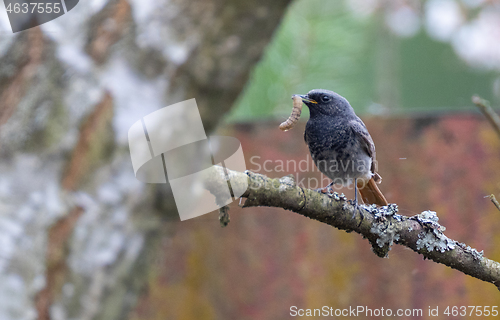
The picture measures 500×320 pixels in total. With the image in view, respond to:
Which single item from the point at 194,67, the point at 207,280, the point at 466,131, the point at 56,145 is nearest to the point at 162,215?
the point at 207,280

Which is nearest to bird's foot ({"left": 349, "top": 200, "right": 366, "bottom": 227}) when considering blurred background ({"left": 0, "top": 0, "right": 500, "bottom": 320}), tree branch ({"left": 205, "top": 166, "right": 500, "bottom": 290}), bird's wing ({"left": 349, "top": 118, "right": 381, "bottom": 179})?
tree branch ({"left": 205, "top": 166, "right": 500, "bottom": 290})

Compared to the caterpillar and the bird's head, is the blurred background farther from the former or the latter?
the caterpillar

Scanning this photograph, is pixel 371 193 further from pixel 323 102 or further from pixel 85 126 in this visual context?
pixel 85 126

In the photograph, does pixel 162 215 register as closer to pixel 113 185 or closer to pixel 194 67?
pixel 113 185

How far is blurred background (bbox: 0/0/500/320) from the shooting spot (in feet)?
5.62

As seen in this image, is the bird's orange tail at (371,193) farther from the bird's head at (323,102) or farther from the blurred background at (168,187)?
the blurred background at (168,187)

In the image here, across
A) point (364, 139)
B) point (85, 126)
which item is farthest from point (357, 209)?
point (85, 126)

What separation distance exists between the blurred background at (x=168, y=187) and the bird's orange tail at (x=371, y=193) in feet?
2.17

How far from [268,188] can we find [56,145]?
136 cm

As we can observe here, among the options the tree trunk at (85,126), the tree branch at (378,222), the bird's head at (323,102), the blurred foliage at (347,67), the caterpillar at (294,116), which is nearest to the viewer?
the caterpillar at (294,116)

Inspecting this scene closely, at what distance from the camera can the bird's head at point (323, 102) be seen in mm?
878

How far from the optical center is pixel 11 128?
169 centimetres

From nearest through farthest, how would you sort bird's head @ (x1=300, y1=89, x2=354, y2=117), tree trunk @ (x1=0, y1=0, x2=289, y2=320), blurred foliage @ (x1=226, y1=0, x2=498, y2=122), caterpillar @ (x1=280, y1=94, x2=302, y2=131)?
1. caterpillar @ (x1=280, y1=94, x2=302, y2=131)
2. bird's head @ (x1=300, y1=89, x2=354, y2=117)
3. tree trunk @ (x1=0, y1=0, x2=289, y2=320)
4. blurred foliage @ (x1=226, y1=0, x2=498, y2=122)

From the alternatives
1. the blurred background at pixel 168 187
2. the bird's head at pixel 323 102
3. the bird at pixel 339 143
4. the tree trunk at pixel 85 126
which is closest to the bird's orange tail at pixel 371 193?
the bird at pixel 339 143
